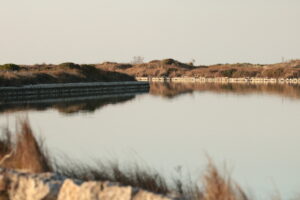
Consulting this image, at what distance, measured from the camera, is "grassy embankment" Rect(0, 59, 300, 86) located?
30.2 m

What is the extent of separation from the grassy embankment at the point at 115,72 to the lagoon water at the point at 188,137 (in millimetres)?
8844

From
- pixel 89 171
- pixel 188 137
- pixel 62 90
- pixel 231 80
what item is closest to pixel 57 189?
pixel 89 171

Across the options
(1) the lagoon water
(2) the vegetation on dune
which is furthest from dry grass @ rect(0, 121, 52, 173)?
(2) the vegetation on dune

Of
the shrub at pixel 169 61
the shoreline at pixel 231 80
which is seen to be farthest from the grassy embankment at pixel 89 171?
the shrub at pixel 169 61

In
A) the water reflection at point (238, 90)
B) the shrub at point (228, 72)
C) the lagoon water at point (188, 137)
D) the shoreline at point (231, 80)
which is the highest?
the lagoon water at point (188, 137)

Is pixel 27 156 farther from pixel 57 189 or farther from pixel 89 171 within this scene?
pixel 57 189

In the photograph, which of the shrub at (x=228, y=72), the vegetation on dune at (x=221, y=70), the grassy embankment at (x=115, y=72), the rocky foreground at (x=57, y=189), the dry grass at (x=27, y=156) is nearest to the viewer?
the rocky foreground at (x=57, y=189)

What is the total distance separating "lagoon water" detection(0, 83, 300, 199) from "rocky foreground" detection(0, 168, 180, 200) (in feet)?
2.78

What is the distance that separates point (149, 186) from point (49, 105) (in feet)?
57.7

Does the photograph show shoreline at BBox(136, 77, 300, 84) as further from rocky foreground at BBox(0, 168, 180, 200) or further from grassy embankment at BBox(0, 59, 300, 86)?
rocky foreground at BBox(0, 168, 180, 200)

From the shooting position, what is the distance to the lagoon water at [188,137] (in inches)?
334

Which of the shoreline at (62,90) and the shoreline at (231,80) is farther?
the shoreline at (231,80)

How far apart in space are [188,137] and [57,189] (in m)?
8.45

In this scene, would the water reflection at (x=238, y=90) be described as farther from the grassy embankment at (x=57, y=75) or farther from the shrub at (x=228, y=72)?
the shrub at (x=228, y=72)
